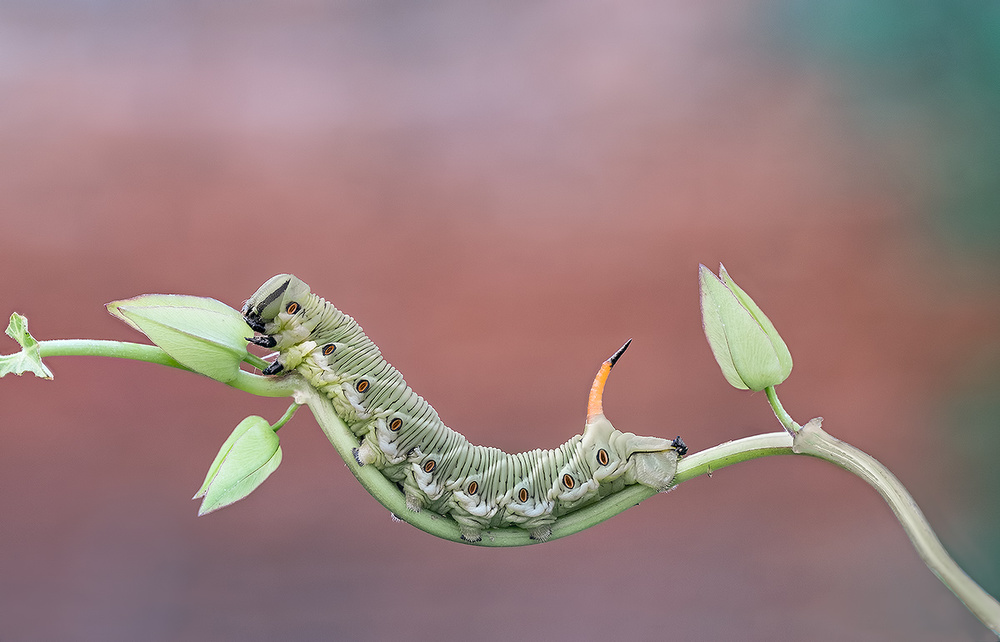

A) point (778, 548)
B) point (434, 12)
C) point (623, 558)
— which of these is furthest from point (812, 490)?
point (434, 12)

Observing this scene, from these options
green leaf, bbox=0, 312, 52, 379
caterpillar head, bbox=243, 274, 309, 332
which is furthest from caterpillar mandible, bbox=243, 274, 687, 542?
green leaf, bbox=0, 312, 52, 379

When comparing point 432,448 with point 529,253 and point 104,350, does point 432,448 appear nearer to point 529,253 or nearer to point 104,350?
point 104,350

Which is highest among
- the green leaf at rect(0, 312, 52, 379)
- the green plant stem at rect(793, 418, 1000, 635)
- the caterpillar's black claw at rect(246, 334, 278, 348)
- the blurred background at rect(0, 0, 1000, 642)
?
the blurred background at rect(0, 0, 1000, 642)

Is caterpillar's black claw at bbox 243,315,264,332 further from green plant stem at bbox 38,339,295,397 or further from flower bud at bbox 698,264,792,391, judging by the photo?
flower bud at bbox 698,264,792,391

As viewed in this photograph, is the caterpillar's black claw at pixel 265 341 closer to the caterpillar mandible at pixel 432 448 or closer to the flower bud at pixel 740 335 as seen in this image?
the caterpillar mandible at pixel 432 448

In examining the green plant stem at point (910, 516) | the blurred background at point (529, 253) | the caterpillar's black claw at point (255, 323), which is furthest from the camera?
the blurred background at point (529, 253)

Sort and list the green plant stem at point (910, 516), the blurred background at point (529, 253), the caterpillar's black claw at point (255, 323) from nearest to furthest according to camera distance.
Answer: the green plant stem at point (910, 516) → the caterpillar's black claw at point (255, 323) → the blurred background at point (529, 253)

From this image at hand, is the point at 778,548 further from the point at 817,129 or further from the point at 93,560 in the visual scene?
the point at 93,560

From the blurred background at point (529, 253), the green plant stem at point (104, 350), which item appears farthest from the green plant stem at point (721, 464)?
the blurred background at point (529, 253)
